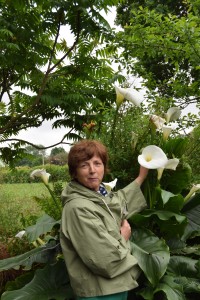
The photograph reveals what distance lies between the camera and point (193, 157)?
385 cm

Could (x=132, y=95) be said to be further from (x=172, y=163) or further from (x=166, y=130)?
(x=172, y=163)

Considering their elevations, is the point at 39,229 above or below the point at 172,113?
below

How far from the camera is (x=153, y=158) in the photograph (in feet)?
9.08

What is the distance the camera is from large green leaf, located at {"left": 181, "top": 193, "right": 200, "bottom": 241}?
3238mm

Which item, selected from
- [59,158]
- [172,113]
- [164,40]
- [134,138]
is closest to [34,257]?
[59,158]

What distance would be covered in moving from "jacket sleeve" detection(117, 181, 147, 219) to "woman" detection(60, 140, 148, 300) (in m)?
0.41

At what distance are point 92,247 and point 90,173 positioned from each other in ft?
1.49

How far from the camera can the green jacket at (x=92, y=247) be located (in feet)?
6.57

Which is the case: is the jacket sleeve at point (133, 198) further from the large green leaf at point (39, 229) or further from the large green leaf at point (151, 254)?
the large green leaf at point (39, 229)

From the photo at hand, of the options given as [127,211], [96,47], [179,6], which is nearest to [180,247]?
[127,211]

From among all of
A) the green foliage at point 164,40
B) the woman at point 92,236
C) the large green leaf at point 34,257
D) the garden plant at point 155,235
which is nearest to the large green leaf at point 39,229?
the garden plant at point 155,235

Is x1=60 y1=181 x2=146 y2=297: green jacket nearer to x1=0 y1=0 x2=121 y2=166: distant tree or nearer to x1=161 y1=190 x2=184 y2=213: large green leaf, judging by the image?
x1=161 y1=190 x2=184 y2=213: large green leaf

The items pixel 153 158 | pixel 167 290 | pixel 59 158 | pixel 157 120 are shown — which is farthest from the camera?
pixel 59 158

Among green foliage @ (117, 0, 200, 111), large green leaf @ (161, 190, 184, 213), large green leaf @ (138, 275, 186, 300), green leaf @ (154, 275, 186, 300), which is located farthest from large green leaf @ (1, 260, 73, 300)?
green foliage @ (117, 0, 200, 111)
